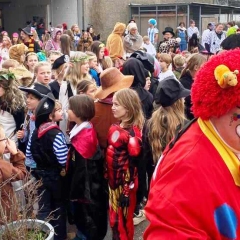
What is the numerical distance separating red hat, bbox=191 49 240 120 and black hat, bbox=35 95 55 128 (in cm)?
240

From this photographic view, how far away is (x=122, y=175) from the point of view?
386 cm

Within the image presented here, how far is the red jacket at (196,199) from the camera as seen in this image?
1.66 m

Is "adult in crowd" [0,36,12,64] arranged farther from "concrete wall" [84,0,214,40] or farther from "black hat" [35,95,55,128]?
"concrete wall" [84,0,214,40]

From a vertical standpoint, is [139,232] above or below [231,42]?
below

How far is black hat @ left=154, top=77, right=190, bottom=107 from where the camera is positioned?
3.82 m

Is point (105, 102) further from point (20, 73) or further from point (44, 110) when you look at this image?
point (20, 73)

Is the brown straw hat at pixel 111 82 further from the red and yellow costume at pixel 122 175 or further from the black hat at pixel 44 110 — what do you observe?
the red and yellow costume at pixel 122 175

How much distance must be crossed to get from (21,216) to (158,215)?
1.50 m

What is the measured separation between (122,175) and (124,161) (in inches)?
5.1

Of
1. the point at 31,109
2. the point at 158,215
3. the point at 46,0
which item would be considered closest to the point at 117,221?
the point at 31,109

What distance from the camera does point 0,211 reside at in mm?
2898

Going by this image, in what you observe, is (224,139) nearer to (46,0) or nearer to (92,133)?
(92,133)

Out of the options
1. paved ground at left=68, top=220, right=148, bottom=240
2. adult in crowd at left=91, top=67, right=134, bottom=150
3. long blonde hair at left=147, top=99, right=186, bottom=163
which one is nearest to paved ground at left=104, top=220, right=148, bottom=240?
paved ground at left=68, top=220, right=148, bottom=240

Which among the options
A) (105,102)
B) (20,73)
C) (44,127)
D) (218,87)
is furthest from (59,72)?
(218,87)
